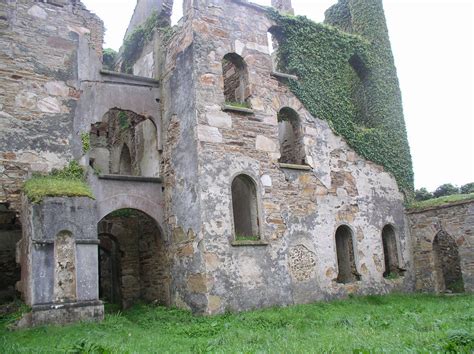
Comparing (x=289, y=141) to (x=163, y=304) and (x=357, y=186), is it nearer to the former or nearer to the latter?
(x=357, y=186)

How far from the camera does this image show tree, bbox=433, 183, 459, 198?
21.1m

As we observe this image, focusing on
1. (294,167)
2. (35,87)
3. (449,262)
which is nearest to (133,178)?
(35,87)

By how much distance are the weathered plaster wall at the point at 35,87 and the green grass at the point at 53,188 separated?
58 cm

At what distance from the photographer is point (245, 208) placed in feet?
42.8

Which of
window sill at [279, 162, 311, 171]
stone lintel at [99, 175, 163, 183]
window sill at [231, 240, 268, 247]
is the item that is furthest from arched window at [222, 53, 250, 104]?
window sill at [231, 240, 268, 247]

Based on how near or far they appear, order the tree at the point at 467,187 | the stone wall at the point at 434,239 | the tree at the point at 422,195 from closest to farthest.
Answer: the stone wall at the point at 434,239 < the tree at the point at 467,187 < the tree at the point at 422,195

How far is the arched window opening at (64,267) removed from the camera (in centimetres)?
1001

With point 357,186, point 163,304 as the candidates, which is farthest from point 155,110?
point 357,186

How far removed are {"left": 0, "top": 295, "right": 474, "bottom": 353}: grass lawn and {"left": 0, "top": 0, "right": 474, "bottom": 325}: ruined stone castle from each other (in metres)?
0.70

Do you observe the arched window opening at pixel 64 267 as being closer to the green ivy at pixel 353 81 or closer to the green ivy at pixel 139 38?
the green ivy at pixel 139 38

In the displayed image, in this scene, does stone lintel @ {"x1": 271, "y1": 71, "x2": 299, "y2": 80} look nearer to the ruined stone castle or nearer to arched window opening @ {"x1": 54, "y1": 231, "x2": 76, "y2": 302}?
the ruined stone castle

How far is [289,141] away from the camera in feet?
48.9

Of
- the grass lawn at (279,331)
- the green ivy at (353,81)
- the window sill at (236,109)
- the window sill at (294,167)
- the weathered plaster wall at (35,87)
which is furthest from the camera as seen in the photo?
the green ivy at (353,81)

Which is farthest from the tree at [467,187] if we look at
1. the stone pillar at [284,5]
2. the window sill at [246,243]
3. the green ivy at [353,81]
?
the window sill at [246,243]
